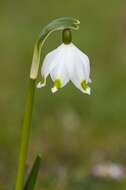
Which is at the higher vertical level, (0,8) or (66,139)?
(0,8)

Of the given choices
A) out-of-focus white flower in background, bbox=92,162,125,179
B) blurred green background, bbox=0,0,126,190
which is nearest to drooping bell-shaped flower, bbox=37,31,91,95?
blurred green background, bbox=0,0,126,190

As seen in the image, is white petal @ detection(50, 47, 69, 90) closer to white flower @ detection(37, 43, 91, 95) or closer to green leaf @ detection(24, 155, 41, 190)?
white flower @ detection(37, 43, 91, 95)

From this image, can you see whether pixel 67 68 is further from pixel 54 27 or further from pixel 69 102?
pixel 69 102

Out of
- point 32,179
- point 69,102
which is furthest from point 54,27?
point 69,102

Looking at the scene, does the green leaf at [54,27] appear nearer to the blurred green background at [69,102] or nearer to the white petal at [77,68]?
the white petal at [77,68]

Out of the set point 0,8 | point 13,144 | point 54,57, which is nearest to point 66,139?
point 13,144

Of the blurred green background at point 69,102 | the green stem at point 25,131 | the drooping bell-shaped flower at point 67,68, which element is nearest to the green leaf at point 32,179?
the green stem at point 25,131

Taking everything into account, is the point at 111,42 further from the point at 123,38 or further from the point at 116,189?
the point at 116,189
